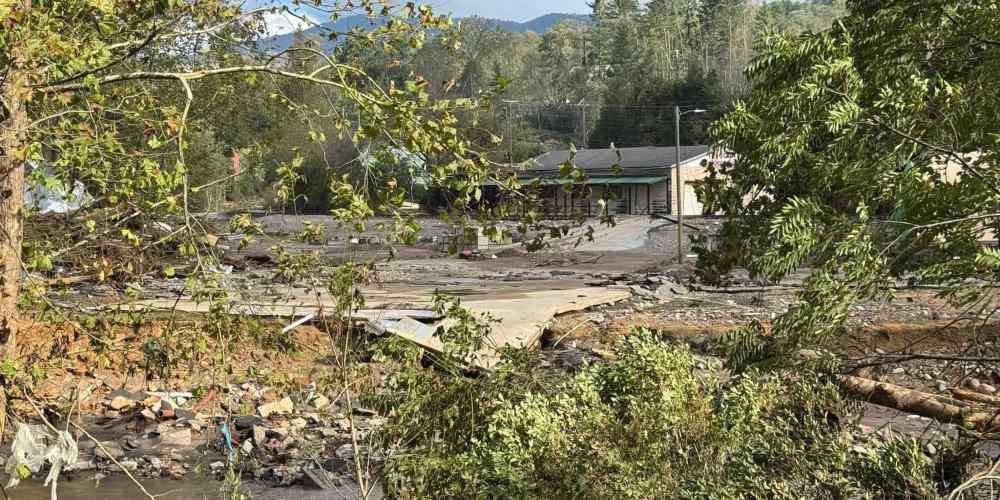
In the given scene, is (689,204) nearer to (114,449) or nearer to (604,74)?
(114,449)

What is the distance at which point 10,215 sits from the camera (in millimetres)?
5352

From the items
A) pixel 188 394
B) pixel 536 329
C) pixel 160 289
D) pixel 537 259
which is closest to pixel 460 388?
pixel 188 394

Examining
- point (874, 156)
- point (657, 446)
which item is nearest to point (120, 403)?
point (657, 446)

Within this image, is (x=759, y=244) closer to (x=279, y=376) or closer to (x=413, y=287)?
(x=279, y=376)

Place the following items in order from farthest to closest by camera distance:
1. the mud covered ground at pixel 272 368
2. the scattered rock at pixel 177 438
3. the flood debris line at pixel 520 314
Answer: the flood debris line at pixel 520 314, the scattered rock at pixel 177 438, the mud covered ground at pixel 272 368

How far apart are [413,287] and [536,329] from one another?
390 inches

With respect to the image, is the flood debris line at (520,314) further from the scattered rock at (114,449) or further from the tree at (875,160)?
the tree at (875,160)

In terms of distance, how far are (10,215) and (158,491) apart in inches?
264

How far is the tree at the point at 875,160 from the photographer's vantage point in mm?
5328

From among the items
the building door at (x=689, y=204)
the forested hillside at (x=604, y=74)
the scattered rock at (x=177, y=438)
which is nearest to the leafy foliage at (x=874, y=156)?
the scattered rock at (x=177, y=438)

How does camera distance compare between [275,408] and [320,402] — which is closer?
[275,408]

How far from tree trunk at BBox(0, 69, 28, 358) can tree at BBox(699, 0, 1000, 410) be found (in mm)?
3941

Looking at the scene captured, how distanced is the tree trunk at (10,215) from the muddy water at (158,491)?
18.8 feet

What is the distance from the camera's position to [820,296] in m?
5.37
